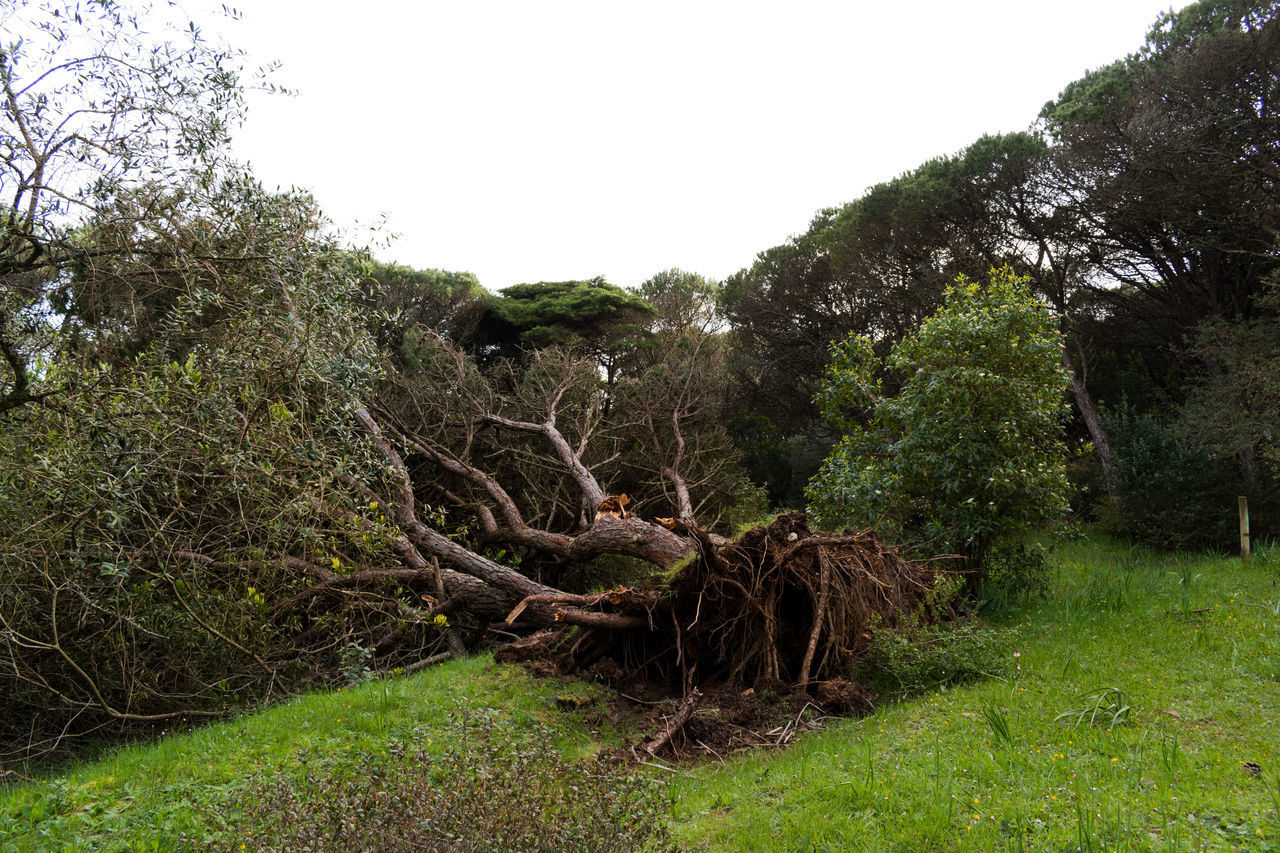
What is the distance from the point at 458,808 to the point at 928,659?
4.32m

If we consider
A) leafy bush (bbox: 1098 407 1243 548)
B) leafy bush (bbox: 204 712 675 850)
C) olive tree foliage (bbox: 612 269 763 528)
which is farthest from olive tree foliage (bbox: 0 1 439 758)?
leafy bush (bbox: 1098 407 1243 548)

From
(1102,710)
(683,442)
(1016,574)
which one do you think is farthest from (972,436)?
(683,442)

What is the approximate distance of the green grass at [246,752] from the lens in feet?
13.5

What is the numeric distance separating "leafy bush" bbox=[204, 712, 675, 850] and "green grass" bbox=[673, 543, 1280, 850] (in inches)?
22.9

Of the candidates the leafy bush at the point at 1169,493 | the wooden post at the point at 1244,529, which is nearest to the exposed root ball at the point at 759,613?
the wooden post at the point at 1244,529

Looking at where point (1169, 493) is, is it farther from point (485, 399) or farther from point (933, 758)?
point (485, 399)

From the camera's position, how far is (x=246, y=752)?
5297 millimetres

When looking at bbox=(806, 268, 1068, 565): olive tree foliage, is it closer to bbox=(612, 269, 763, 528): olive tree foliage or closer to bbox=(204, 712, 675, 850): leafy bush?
bbox=(204, 712, 675, 850): leafy bush

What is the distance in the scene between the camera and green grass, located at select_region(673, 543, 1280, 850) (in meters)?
3.47

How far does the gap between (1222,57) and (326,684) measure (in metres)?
17.8

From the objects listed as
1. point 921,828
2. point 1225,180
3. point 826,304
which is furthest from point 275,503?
point 826,304

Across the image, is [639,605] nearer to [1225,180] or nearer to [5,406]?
[5,406]

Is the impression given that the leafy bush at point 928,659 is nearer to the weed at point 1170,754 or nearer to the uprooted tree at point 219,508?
the uprooted tree at point 219,508

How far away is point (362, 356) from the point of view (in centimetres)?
606
